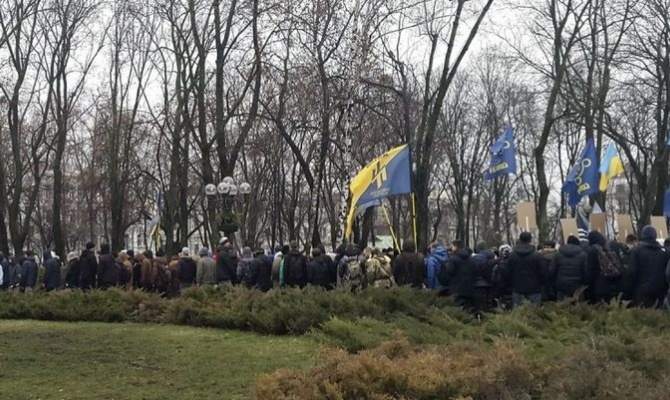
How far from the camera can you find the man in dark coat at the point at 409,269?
1723 cm

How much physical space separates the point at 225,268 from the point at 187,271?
4.35 ft

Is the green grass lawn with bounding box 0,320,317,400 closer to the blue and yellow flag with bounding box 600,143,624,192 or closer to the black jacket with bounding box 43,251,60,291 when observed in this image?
the black jacket with bounding box 43,251,60,291

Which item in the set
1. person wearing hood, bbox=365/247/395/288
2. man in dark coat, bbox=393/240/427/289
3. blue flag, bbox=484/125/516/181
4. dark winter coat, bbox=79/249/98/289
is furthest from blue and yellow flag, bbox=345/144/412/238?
dark winter coat, bbox=79/249/98/289

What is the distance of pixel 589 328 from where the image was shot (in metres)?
11.1

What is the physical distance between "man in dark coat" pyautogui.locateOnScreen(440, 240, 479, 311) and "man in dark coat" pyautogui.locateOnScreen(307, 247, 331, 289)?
3.94 m

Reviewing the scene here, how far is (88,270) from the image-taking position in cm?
2077

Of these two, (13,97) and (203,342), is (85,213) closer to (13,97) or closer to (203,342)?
(13,97)

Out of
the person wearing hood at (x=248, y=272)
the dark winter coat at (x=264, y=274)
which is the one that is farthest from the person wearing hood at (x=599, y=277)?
the person wearing hood at (x=248, y=272)

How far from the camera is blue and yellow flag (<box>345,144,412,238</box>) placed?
19.7m

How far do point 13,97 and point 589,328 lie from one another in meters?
31.3

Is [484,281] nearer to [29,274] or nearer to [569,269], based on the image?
[569,269]

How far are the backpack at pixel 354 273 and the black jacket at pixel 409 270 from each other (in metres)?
0.67

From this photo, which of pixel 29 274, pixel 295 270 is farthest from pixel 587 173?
pixel 29 274

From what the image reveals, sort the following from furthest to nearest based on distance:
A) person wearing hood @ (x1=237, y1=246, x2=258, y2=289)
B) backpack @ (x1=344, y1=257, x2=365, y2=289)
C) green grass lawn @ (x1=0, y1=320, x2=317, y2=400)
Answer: person wearing hood @ (x1=237, y1=246, x2=258, y2=289), backpack @ (x1=344, y1=257, x2=365, y2=289), green grass lawn @ (x1=0, y1=320, x2=317, y2=400)
